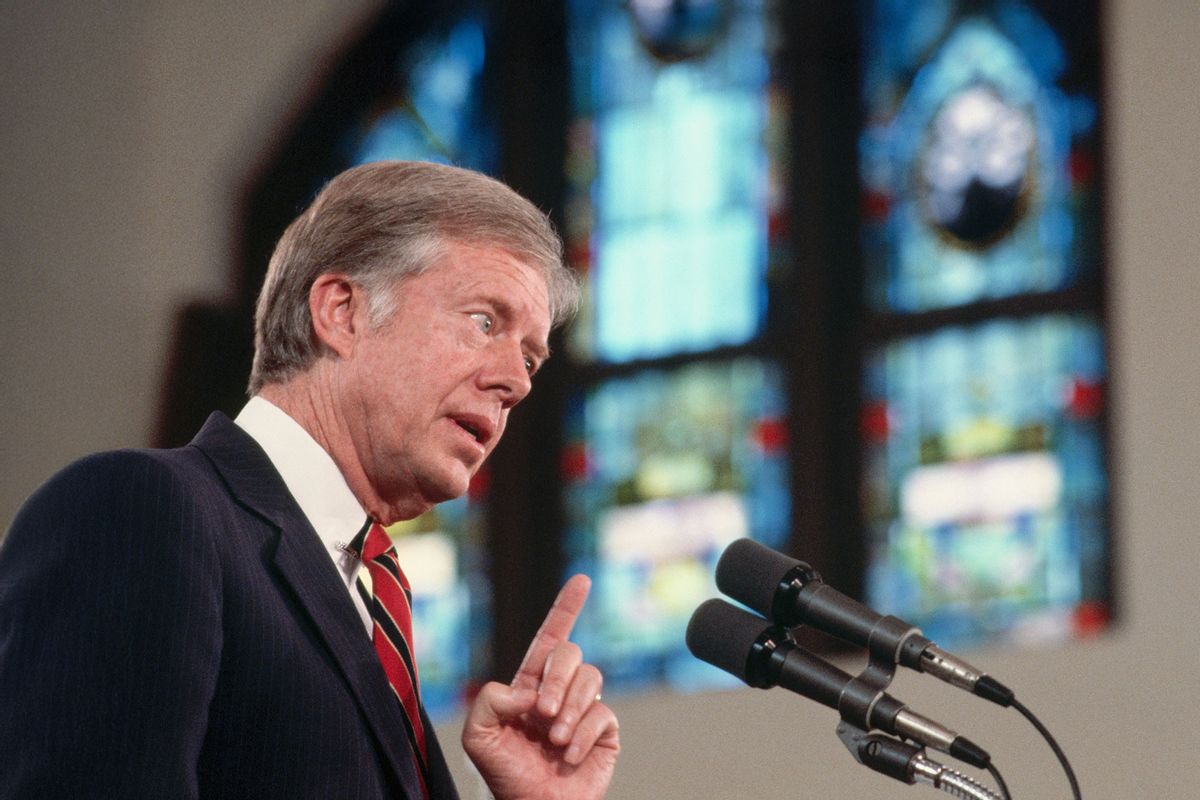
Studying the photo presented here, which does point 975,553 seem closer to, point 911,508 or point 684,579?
point 911,508

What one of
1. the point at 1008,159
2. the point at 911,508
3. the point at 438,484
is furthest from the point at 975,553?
the point at 438,484

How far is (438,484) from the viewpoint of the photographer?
241 cm

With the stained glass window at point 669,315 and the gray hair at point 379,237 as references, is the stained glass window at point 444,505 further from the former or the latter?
the gray hair at point 379,237

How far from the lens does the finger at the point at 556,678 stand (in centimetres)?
225

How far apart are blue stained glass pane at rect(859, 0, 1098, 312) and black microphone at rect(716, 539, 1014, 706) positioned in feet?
11.0

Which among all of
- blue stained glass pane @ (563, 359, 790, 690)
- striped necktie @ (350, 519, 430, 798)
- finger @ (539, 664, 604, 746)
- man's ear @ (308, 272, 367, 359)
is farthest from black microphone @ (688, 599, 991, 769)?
blue stained glass pane @ (563, 359, 790, 690)

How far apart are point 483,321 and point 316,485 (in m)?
0.31

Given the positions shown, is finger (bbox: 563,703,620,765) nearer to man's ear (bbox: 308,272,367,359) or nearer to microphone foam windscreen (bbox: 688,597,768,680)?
microphone foam windscreen (bbox: 688,597,768,680)

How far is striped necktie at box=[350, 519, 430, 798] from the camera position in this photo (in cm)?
223

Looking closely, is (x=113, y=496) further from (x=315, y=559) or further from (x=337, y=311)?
(x=337, y=311)

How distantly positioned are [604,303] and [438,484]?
398 cm

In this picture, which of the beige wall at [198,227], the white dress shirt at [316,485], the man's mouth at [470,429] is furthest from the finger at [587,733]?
the beige wall at [198,227]

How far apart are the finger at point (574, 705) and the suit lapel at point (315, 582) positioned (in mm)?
139

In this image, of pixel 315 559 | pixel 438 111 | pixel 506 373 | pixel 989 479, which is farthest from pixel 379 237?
pixel 438 111
